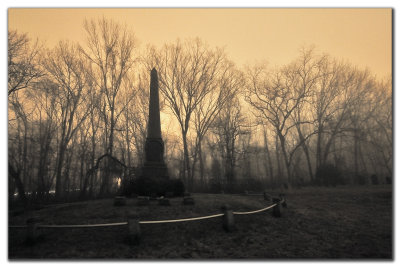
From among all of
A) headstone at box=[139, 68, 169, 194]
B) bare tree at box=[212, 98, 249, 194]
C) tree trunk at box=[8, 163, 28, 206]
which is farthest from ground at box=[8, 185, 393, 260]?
bare tree at box=[212, 98, 249, 194]

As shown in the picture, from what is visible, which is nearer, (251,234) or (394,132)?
(394,132)

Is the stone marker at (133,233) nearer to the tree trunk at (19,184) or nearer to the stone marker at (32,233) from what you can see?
the stone marker at (32,233)

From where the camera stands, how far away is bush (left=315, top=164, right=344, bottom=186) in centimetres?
1620

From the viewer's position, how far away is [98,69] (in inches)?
657

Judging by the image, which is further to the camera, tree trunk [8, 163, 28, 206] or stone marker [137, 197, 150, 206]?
tree trunk [8, 163, 28, 206]

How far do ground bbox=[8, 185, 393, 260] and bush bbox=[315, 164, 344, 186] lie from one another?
361 inches

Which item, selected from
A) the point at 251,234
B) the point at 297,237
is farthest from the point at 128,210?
the point at 297,237

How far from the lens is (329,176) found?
16.3 metres

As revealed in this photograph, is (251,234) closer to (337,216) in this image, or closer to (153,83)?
(337,216)

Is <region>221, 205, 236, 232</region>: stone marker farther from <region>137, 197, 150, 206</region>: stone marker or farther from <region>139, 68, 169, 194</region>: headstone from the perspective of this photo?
<region>139, 68, 169, 194</region>: headstone

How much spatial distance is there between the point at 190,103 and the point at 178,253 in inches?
611

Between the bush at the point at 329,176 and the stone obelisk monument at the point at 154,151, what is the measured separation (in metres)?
12.5

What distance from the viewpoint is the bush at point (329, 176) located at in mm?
16203

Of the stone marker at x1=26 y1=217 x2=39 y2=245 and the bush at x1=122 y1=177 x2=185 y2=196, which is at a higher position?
the bush at x1=122 y1=177 x2=185 y2=196
